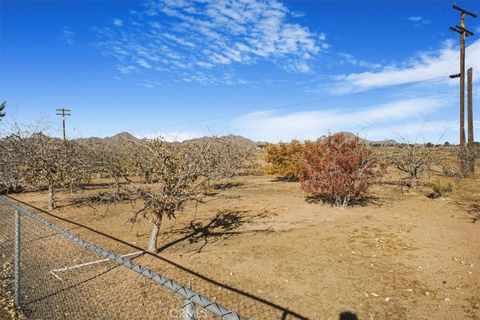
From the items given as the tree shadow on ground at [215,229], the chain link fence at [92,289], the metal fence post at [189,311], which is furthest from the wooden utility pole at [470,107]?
the metal fence post at [189,311]

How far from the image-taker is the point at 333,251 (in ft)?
30.9

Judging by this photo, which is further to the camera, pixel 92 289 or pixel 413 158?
pixel 413 158

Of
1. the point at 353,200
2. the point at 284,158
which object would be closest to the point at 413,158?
the point at 353,200

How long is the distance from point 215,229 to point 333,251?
4080 mm

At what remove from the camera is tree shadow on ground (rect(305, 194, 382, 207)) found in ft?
53.7

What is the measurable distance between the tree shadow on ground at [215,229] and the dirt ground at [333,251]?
0.11 ft

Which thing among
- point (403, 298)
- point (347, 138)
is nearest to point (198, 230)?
point (403, 298)

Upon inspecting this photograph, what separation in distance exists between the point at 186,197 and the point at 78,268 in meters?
2.80

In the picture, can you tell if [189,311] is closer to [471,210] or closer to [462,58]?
[471,210]

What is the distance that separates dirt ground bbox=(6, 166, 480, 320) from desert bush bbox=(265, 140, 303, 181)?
10938 mm

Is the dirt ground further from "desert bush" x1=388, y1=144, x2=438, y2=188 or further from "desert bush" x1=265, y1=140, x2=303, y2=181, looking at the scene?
"desert bush" x1=265, y1=140, x2=303, y2=181

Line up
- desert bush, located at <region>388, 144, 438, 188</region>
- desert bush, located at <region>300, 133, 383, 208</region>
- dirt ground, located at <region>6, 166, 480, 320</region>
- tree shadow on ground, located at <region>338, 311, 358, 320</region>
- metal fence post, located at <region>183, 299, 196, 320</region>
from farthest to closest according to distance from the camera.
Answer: desert bush, located at <region>388, 144, 438, 188</region> < desert bush, located at <region>300, 133, 383, 208</region> < dirt ground, located at <region>6, 166, 480, 320</region> < tree shadow on ground, located at <region>338, 311, 358, 320</region> < metal fence post, located at <region>183, 299, 196, 320</region>

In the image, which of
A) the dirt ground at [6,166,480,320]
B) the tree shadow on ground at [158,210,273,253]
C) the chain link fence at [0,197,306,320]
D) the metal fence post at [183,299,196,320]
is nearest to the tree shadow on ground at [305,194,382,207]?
the dirt ground at [6,166,480,320]

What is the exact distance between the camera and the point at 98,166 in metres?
9.55
